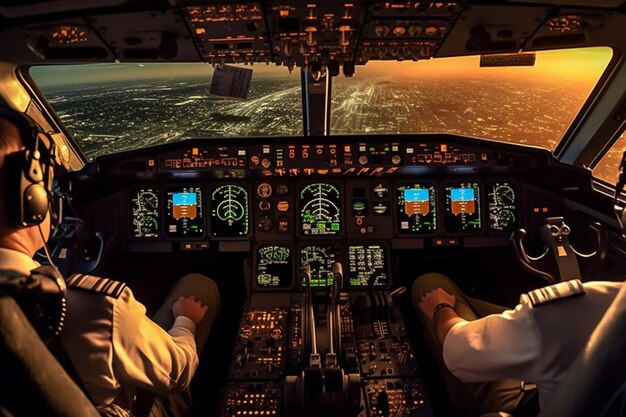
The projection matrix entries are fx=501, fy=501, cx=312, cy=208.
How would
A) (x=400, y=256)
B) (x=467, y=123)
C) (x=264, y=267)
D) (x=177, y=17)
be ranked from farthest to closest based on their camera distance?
1. (x=467, y=123)
2. (x=400, y=256)
3. (x=264, y=267)
4. (x=177, y=17)

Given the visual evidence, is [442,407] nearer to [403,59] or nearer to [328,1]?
[403,59]

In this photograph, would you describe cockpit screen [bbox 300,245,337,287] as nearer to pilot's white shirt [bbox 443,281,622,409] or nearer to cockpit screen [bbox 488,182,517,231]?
cockpit screen [bbox 488,182,517,231]

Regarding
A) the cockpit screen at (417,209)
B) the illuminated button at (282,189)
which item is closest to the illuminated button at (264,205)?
the illuminated button at (282,189)

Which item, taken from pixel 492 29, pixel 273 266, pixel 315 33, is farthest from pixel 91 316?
pixel 492 29

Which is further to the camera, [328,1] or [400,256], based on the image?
[400,256]

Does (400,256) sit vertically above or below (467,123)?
below

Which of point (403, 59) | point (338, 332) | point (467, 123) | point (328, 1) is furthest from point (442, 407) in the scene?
point (467, 123)

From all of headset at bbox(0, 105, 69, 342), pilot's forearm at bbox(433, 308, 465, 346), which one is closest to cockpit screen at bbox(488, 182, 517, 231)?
pilot's forearm at bbox(433, 308, 465, 346)
